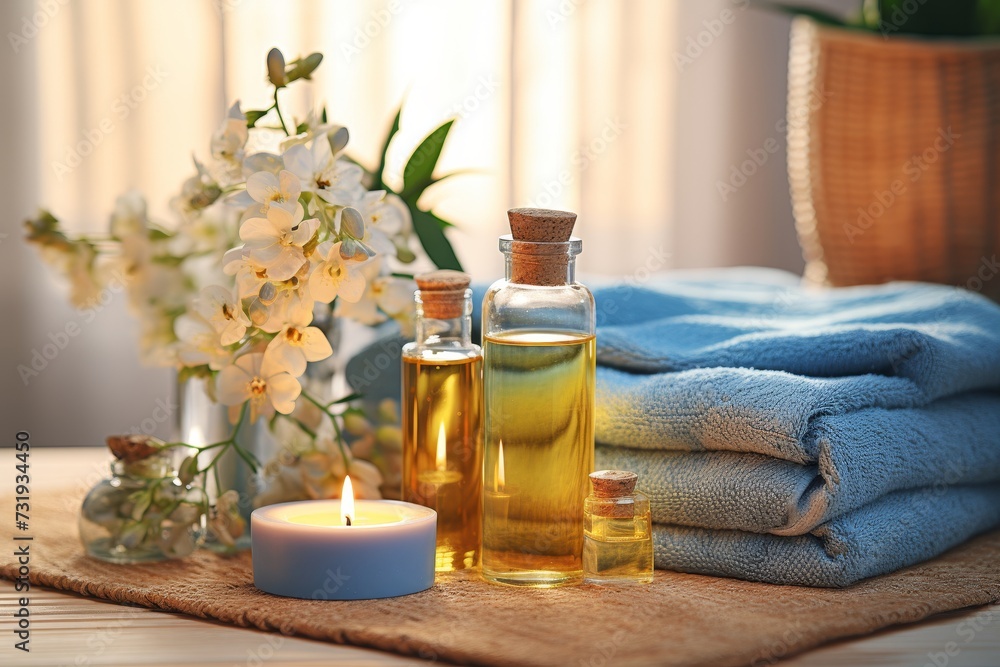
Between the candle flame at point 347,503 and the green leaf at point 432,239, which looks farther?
the green leaf at point 432,239

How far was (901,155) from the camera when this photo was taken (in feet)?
4.29

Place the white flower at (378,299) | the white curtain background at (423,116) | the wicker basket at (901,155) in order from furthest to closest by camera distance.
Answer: the white curtain background at (423,116), the wicker basket at (901,155), the white flower at (378,299)

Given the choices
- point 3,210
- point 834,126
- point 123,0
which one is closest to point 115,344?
point 3,210

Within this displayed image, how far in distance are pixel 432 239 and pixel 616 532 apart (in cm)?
30

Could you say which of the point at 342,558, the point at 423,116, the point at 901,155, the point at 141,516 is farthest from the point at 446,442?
the point at 423,116

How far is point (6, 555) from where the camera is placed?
30.0 inches

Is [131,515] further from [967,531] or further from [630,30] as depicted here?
[630,30]

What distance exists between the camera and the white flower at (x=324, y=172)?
0.72 meters

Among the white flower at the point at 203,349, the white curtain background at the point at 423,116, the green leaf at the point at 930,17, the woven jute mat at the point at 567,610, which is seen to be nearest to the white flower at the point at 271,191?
the white flower at the point at 203,349

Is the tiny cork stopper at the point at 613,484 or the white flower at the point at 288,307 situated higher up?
the white flower at the point at 288,307

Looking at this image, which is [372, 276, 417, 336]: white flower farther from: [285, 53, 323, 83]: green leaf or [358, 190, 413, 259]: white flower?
[285, 53, 323, 83]: green leaf

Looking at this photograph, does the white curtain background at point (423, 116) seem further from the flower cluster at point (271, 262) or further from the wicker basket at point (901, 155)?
the flower cluster at point (271, 262)

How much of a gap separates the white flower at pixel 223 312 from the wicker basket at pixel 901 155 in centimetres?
85

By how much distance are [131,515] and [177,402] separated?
4.9 inches
